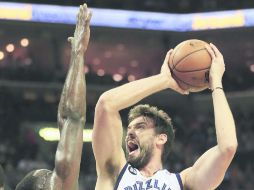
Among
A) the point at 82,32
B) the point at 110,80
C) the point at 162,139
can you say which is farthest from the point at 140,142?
the point at 110,80

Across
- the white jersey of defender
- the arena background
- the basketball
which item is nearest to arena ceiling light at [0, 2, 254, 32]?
the arena background

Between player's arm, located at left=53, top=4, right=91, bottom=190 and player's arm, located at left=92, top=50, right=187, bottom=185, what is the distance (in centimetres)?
65

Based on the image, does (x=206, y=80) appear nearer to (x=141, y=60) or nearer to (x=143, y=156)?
(x=143, y=156)

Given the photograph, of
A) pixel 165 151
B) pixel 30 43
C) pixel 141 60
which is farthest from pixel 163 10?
pixel 165 151

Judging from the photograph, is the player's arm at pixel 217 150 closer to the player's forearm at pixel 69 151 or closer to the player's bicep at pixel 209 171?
the player's bicep at pixel 209 171

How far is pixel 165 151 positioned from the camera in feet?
12.5

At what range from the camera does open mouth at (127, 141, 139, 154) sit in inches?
141

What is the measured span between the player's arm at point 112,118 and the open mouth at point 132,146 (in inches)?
2.5

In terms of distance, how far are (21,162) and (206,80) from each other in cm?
1047

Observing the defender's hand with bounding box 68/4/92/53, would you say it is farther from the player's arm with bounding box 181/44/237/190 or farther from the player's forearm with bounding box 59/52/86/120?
the player's arm with bounding box 181/44/237/190

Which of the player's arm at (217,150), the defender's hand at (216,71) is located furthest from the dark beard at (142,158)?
the defender's hand at (216,71)

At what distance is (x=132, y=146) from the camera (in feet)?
11.8

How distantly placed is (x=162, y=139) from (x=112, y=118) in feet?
1.33

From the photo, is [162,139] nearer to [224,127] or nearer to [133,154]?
[133,154]
